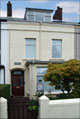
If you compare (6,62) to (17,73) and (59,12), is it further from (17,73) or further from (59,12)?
(59,12)

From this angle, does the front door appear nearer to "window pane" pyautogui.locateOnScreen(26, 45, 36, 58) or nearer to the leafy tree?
"window pane" pyautogui.locateOnScreen(26, 45, 36, 58)

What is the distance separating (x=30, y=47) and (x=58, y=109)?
29.7ft

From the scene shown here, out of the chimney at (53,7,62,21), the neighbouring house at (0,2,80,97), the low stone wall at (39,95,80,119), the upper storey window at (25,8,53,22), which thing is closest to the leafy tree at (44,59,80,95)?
the low stone wall at (39,95,80,119)

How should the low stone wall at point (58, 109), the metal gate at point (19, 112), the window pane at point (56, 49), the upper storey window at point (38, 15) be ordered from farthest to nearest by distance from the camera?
the upper storey window at point (38, 15) < the window pane at point (56, 49) < the metal gate at point (19, 112) < the low stone wall at point (58, 109)

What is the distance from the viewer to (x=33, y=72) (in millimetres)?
12727

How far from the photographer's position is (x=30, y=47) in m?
14.4

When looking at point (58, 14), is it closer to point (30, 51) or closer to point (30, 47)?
point (30, 47)

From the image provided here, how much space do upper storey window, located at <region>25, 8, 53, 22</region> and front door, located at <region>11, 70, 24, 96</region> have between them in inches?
225

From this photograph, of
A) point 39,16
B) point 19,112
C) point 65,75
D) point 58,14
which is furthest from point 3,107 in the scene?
point 58,14

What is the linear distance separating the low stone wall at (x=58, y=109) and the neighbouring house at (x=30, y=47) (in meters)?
6.62

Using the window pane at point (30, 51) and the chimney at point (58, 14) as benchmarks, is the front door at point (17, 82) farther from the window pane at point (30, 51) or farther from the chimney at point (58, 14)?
the chimney at point (58, 14)

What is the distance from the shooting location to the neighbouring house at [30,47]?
45.2 ft

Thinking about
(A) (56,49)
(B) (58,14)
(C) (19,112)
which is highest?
(B) (58,14)

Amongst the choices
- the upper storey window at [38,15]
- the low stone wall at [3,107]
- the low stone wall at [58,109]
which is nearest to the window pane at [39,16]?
the upper storey window at [38,15]
